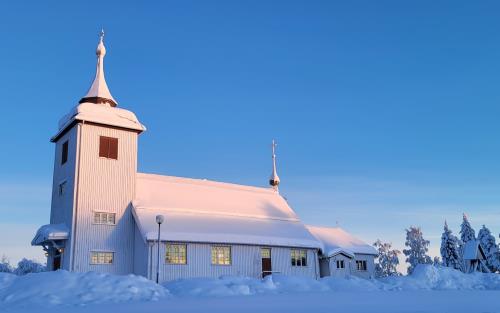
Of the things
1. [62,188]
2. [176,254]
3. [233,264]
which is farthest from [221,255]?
[62,188]

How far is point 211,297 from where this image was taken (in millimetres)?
15047

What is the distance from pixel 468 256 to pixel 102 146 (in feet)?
117

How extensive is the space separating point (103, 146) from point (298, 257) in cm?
1542

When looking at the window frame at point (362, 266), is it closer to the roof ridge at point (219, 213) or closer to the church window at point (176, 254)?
the roof ridge at point (219, 213)

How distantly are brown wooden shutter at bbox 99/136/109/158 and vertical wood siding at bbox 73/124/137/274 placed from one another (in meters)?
0.22

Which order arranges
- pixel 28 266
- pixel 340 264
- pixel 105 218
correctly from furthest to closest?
1. pixel 28 266
2. pixel 340 264
3. pixel 105 218

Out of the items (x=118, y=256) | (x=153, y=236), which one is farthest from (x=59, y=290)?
(x=118, y=256)

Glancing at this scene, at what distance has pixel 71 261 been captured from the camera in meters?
27.7

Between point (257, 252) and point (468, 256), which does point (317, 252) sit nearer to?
Result: point (257, 252)

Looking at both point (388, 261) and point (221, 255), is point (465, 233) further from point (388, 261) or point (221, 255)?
point (221, 255)

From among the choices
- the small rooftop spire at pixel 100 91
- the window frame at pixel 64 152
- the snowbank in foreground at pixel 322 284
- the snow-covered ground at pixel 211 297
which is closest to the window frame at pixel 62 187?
the window frame at pixel 64 152

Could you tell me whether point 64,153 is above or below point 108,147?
below

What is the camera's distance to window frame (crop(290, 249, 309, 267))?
33.7m

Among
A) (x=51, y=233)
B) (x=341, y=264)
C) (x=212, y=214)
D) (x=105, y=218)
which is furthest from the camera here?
(x=341, y=264)
